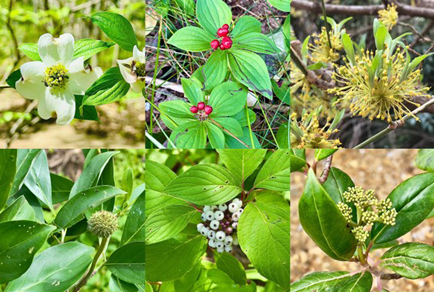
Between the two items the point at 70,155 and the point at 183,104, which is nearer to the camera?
the point at 183,104

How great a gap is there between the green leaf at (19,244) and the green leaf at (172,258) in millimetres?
302

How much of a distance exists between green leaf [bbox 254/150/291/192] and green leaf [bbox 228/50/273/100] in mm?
187

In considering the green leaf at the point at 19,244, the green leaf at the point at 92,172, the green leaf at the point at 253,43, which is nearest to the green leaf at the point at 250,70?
the green leaf at the point at 253,43

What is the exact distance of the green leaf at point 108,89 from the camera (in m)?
1.49

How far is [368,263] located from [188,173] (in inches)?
21.5

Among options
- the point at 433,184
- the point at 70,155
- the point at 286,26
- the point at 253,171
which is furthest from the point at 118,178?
the point at 433,184

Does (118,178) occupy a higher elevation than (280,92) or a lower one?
lower

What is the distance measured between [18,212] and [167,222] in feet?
1.26

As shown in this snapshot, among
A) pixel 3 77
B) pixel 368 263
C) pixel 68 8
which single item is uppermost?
pixel 68 8

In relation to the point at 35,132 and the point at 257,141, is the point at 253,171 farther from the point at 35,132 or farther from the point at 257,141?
the point at 35,132

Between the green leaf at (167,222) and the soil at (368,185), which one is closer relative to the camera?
the green leaf at (167,222)

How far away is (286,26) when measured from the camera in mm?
1486

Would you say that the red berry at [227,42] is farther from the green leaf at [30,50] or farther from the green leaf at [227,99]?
the green leaf at [30,50]

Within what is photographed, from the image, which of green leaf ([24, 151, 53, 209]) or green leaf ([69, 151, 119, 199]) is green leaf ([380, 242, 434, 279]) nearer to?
green leaf ([69, 151, 119, 199])
